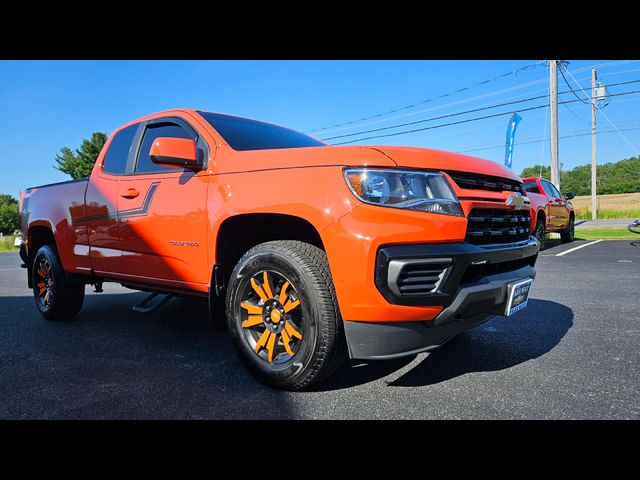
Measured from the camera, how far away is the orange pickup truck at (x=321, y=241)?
2.12 m

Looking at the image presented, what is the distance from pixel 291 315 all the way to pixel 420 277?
0.82 m

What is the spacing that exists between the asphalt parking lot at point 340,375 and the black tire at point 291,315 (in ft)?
0.50

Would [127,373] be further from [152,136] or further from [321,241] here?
[152,136]

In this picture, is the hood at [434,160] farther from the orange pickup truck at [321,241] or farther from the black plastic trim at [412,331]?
the black plastic trim at [412,331]

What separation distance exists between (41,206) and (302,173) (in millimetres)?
3590

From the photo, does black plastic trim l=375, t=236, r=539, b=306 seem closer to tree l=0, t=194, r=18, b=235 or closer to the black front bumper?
the black front bumper

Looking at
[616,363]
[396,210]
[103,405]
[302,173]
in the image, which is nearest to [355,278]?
[396,210]

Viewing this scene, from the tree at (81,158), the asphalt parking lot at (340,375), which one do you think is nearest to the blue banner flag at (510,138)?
the asphalt parking lot at (340,375)

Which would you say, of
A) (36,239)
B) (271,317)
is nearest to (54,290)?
(36,239)

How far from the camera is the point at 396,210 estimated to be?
6.96 ft

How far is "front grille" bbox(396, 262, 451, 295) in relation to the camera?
2.08 m

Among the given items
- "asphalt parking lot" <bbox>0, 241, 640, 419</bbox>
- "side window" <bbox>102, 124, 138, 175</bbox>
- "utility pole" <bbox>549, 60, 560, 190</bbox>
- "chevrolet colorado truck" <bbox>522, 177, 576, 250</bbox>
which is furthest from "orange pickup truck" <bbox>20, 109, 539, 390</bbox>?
"utility pole" <bbox>549, 60, 560, 190</bbox>
